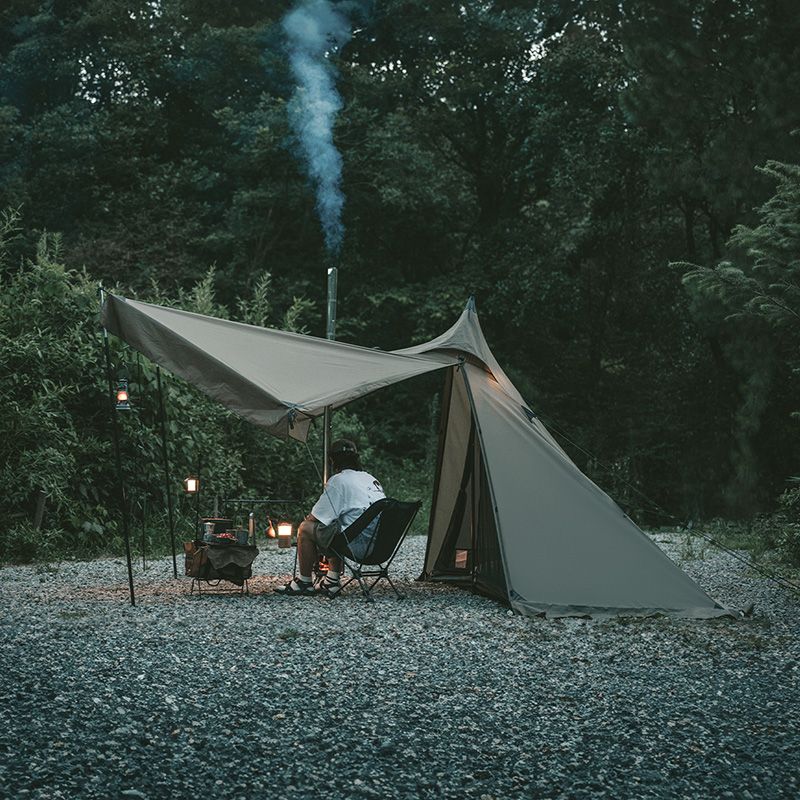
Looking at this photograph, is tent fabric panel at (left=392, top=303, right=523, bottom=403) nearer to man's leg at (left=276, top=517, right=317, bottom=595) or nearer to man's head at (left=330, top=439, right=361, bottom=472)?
man's head at (left=330, top=439, right=361, bottom=472)

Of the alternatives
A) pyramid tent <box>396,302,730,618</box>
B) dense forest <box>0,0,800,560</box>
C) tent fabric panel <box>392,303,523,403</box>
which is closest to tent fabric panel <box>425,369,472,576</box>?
pyramid tent <box>396,302,730,618</box>

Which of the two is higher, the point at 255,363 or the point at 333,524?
the point at 255,363

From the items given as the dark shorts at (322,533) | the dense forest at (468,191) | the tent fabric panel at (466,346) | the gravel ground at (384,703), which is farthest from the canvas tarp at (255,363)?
the dense forest at (468,191)

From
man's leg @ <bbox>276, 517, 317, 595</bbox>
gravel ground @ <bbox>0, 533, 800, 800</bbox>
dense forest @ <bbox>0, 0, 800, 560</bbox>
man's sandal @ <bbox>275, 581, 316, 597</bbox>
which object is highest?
dense forest @ <bbox>0, 0, 800, 560</bbox>

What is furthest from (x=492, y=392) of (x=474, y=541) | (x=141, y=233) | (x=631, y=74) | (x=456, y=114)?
(x=456, y=114)

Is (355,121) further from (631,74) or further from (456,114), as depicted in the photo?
(631,74)

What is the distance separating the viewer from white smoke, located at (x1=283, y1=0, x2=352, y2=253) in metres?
16.5

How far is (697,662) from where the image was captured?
4.52 meters

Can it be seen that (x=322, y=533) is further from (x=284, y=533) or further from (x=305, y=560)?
(x=284, y=533)

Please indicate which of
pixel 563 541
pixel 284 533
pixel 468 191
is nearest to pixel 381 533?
pixel 563 541

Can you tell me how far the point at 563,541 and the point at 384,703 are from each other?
2.64m

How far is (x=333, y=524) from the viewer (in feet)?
20.4

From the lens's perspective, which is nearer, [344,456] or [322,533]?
[322,533]

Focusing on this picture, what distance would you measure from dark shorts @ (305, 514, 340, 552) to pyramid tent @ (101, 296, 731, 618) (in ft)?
1.97
